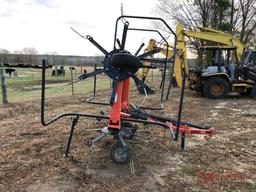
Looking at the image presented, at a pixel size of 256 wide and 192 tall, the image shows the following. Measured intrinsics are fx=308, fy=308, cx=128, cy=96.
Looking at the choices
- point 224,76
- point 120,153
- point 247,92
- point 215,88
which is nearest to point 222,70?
point 224,76

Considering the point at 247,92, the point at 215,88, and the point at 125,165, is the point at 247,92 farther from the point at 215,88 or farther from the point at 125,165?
the point at 125,165

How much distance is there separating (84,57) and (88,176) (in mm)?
37789

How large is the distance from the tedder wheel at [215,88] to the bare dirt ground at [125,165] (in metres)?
5.29

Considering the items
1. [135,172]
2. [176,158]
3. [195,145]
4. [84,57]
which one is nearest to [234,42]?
[195,145]

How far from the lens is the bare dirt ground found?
11.6ft

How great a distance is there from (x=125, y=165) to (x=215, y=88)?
863cm

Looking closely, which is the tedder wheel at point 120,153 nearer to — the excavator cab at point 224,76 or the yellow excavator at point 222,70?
the yellow excavator at point 222,70

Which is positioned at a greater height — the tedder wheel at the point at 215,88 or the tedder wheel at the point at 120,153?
the tedder wheel at the point at 215,88

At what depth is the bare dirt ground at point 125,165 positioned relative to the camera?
3.54m

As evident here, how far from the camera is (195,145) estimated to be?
513 centimetres

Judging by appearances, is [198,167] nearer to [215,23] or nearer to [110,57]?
[110,57]

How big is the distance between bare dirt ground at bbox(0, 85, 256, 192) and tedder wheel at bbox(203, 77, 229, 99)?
17.4ft

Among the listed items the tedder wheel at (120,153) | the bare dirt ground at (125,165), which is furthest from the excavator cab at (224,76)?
the tedder wheel at (120,153)

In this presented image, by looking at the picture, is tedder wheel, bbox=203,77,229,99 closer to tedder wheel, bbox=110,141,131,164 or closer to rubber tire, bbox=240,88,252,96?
rubber tire, bbox=240,88,252,96
